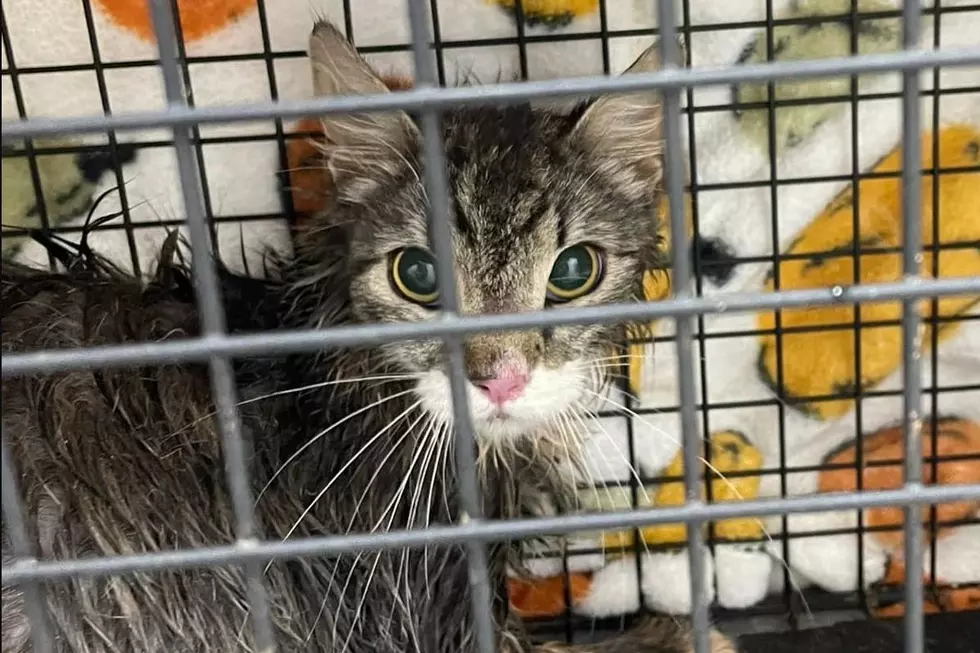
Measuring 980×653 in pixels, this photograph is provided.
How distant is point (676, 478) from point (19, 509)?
103cm

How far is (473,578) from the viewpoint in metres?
0.75

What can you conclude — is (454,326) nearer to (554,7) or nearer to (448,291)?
(448,291)

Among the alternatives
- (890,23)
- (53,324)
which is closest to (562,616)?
(53,324)

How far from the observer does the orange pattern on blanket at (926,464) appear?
156cm

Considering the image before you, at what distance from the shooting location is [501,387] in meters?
1.10

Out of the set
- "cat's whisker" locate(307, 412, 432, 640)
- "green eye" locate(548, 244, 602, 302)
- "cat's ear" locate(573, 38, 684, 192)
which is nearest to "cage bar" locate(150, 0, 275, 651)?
"cat's whisker" locate(307, 412, 432, 640)

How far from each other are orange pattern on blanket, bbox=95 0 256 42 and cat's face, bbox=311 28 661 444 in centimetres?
26

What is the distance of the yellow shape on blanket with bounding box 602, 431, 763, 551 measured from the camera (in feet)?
5.19

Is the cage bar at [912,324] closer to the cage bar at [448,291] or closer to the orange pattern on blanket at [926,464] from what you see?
the cage bar at [448,291]

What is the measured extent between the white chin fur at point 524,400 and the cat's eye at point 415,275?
89 millimetres

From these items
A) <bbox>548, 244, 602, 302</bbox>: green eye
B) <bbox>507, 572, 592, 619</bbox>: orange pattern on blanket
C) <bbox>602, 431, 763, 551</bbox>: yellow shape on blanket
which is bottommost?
<bbox>507, 572, 592, 619</bbox>: orange pattern on blanket

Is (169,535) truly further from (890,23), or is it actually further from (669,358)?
(890,23)

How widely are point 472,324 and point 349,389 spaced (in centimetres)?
59

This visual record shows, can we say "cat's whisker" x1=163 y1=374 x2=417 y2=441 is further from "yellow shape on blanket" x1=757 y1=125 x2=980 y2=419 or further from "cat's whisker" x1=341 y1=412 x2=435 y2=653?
"yellow shape on blanket" x1=757 y1=125 x2=980 y2=419
